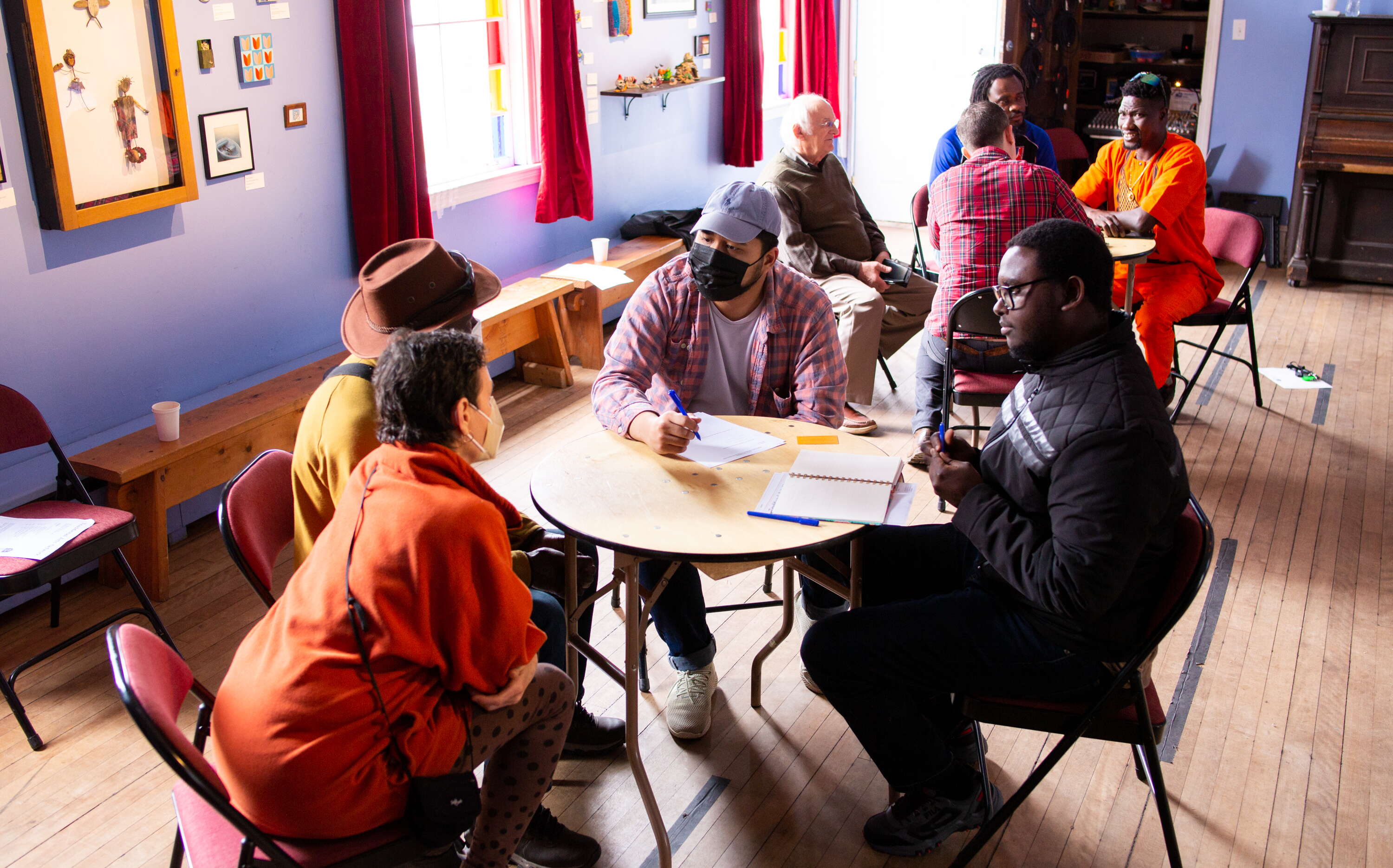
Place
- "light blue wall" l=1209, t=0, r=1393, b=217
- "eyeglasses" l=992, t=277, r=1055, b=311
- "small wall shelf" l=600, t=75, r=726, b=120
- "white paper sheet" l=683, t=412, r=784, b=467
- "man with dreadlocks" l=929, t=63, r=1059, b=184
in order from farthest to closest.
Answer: "light blue wall" l=1209, t=0, r=1393, b=217 → "small wall shelf" l=600, t=75, r=726, b=120 → "man with dreadlocks" l=929, t=63, r=1059, b=184 → "white paper sheet" l=683, t=412, r=784, b=467 → "eyeglasses" l=992, t=277, r=1055, b=311

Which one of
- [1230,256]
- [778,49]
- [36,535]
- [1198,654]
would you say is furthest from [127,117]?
[778,49]

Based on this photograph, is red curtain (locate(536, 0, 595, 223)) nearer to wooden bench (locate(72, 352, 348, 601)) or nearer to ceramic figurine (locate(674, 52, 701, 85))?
ceramic figurine (locate(674, 52, 701, 85))

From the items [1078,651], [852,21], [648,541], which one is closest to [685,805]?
[648,541]

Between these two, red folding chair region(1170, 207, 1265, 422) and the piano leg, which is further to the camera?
the piano leg

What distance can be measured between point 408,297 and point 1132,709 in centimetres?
161

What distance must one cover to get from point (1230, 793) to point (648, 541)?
4.73 feet

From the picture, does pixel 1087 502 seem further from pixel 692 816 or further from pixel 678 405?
pixel 692 816

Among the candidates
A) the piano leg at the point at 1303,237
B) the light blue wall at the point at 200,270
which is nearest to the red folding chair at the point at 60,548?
the light blue wall at the point at 200,270

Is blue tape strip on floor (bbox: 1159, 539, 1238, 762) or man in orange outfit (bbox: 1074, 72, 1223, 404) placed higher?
man in orange outfit (bbox: 1074, 72, 1223, 404)

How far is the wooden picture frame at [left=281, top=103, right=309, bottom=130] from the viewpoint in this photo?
393 centimetres

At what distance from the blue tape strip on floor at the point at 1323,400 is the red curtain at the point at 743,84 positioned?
3.49 m

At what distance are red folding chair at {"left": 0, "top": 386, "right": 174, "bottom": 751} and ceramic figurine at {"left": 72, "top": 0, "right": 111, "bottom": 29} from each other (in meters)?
1.17

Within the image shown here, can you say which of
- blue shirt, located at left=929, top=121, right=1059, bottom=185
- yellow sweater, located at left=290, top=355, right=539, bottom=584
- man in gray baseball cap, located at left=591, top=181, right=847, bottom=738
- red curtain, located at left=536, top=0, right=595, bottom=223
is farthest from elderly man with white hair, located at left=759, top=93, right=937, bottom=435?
yellow sweater, located at left=290, top=355, right=539, bottom=584

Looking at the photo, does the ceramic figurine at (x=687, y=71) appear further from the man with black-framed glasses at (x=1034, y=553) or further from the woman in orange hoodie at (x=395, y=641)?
the woman in orange hoodie at (x=395, y=641)
